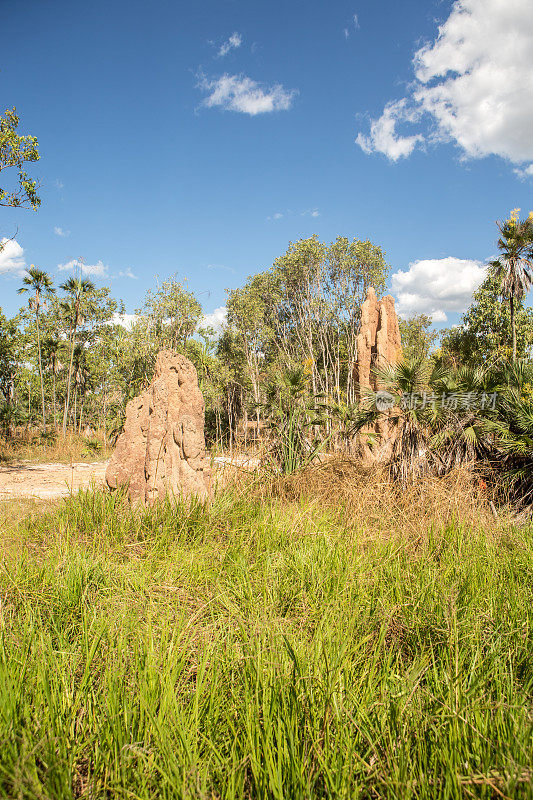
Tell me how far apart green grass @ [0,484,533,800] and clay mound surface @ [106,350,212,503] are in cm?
143

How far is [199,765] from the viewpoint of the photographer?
4.47 feet

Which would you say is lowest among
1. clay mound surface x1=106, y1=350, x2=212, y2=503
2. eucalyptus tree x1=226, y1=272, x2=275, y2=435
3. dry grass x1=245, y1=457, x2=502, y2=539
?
A: dry grass x1=245, y1=457, x2=502, y2=539

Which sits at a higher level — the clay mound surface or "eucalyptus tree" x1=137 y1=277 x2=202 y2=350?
"eucalyptus tree" x1=137 y1=277 x2=202 y2=350

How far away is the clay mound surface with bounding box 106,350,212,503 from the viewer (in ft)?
16.0

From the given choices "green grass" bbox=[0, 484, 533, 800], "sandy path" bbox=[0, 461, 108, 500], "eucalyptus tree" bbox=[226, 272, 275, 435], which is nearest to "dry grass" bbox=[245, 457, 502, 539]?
"green grass" bbox=[0, 484, 533, 800]

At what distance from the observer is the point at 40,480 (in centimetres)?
988

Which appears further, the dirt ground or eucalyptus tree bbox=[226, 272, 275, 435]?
A: eucalyptus tree bbox=[226, 272, 275, 435]

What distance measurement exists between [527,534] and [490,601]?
2230 mm

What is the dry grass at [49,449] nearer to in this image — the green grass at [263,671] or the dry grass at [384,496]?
the dry grass at [384,496]

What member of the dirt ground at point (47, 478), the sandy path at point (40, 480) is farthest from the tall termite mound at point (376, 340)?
the sandy path at point (40, 480)

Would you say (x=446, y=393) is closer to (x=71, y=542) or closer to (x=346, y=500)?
(x=346, y=500)

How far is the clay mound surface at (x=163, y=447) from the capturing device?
4875 millimetres

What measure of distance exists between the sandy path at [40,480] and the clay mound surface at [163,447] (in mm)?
1601

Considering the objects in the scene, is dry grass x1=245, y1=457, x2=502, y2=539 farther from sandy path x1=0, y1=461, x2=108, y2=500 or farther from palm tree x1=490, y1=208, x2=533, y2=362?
palm tree x1=490, y1=208, x2=533, y2=362
